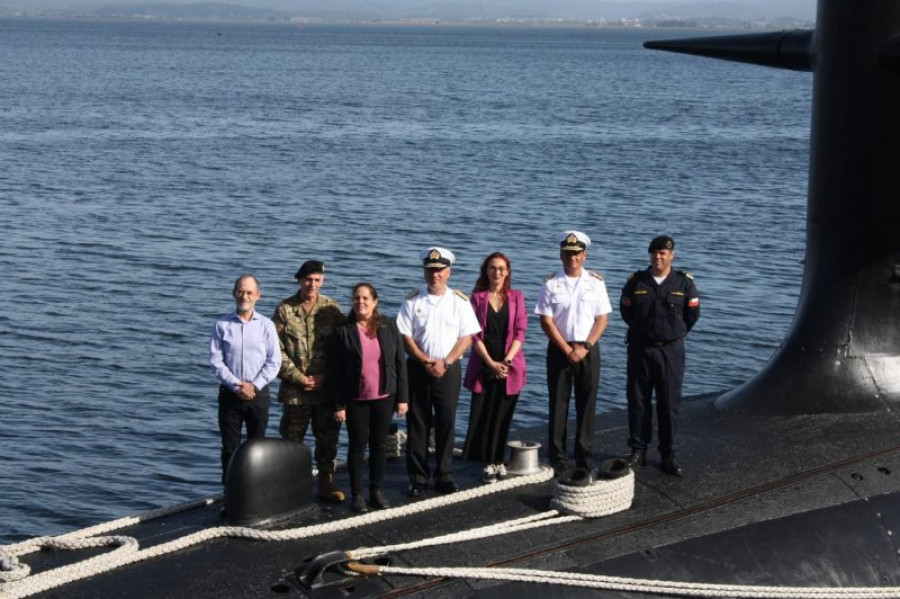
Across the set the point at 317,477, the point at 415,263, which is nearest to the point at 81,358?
the point at 415,263

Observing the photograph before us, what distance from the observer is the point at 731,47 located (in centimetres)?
1291

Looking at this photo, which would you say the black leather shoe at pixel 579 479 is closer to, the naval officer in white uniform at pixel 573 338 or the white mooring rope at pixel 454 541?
the white mooring rope at pixel 454 541

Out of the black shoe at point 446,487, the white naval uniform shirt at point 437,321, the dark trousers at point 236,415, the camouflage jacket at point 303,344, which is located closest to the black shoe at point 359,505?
the black shoe at point 446,487

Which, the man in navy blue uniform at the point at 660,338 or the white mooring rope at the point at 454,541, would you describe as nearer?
the white mooring rope at the point at 454,541

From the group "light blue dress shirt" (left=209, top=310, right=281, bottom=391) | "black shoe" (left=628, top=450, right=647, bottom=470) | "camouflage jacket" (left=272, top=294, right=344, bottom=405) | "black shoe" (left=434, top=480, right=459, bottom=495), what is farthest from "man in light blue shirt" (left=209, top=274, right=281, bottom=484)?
"black shoe" (left=628, top=450, right=647, bottom=470)

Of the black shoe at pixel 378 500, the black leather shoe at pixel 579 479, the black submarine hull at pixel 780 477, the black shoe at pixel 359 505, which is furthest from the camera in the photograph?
the black shoe at pixel 378 500

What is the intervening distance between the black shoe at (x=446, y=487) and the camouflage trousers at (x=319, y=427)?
2.64 ft

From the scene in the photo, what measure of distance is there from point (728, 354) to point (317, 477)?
55.3 ft

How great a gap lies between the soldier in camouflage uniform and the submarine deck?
41cm

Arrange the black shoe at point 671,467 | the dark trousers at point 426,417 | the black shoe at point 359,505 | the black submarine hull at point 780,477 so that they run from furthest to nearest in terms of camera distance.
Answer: the black shoe at point 671,467
the dark trousers at point 426,417
the black shoe at point 359,505
the black submarine hull at point 780,477

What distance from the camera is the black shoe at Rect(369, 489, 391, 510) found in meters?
9.95

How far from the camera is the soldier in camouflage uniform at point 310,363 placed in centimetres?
1011

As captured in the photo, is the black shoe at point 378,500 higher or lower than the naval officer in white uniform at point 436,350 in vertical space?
lower

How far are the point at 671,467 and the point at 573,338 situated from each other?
1.24 meters
